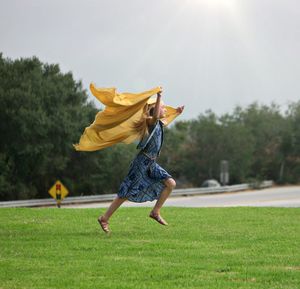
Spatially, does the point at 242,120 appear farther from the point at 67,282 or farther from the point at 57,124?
the point at 67,282

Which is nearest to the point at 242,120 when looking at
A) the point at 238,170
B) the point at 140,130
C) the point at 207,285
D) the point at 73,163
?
the point at 238,170

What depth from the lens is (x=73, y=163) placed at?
1516 inches

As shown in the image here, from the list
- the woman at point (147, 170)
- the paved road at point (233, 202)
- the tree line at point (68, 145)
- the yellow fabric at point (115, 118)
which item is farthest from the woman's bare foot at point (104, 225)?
the tree line at point (68, 145)

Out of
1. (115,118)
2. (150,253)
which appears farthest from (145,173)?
(150,253)

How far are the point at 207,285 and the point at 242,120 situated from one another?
4483 cm

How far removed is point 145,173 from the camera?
40.0 ft

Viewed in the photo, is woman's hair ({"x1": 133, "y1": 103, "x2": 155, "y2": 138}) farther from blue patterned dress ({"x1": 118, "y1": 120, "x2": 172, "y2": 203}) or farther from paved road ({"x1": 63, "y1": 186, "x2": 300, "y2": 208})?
paved road ({"x1": 63, "y1": 186, "x2": 300, "y2": 208})

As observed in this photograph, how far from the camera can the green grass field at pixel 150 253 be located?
7.88 metres

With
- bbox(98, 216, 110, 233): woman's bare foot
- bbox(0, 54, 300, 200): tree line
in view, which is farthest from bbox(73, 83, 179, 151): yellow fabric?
bbox(0, 54, 300, 200): tree line

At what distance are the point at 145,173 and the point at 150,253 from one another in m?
2.68

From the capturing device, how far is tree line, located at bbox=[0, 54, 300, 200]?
3559cm

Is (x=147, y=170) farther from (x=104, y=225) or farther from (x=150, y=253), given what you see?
(x=150, y=253)

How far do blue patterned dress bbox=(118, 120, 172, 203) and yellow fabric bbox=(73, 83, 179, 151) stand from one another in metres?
0.27

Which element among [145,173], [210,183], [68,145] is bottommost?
[145,173]
